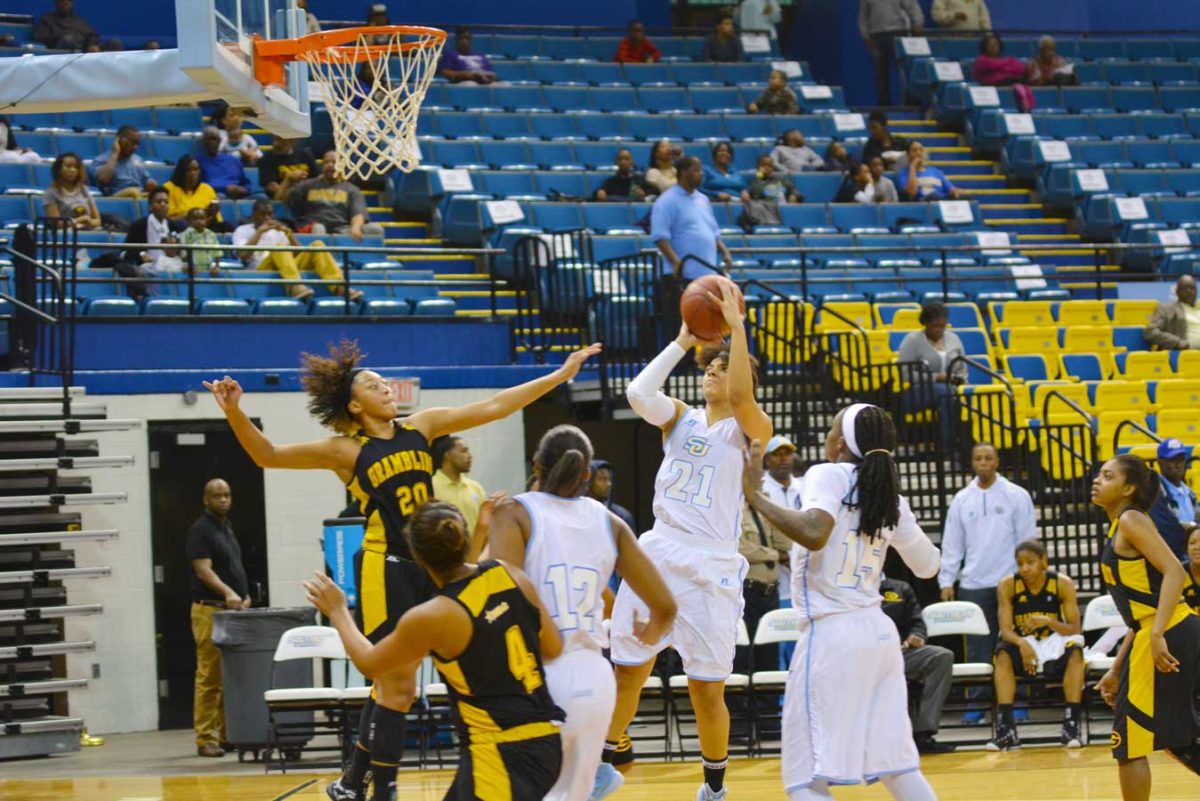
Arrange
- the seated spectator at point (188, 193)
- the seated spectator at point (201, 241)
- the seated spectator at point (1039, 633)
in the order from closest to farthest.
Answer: the seated spectator at point (1039, 633) < the seated spectator at point (201, 241) < the seated spectator at point (188, 193)

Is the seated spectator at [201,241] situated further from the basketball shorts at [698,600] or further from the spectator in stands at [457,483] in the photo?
the basketball shorts at [698,600]

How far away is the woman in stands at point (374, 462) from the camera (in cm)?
726

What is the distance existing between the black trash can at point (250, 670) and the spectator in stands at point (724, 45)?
43.2 feet

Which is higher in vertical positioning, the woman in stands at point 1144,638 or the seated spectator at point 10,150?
the seated spectator at point 10,150

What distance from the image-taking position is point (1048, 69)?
23.5 m

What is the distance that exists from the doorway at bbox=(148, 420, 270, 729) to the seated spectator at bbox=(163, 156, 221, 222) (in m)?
2.64

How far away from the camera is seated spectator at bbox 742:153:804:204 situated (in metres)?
19.1

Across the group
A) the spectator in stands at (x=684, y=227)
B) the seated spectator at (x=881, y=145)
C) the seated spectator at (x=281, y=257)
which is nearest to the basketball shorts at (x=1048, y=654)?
the spectator in stands at (x=684, y=227)

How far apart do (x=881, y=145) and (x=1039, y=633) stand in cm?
1007

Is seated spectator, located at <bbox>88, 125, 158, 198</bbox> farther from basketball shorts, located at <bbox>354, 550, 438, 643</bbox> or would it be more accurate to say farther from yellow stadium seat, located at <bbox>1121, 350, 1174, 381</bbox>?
basketball shorts, located at <bbox>354, 550, 438, 643</bbox>

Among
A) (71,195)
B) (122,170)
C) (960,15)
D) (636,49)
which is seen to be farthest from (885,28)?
(71,195)

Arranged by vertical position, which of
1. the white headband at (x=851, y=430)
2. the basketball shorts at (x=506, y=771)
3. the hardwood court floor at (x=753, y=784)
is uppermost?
the white headband at (x=851, y=430)

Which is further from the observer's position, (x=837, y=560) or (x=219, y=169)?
(x=219, y=169)

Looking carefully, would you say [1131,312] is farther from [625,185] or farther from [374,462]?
[374,462]
